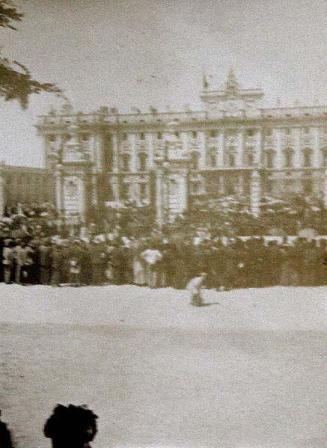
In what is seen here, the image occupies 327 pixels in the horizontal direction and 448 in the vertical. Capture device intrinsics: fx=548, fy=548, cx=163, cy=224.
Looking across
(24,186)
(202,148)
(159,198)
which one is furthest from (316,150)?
(24,186)

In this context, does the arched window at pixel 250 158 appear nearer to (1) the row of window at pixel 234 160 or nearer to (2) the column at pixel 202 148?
(1) the row of window at pixel 234 160

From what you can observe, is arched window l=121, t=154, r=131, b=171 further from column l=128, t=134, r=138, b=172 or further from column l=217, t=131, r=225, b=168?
column l=217, t=131, r=225, b=168

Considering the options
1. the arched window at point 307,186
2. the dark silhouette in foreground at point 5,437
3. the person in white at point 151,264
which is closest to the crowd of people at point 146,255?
the person in white at point 151,264

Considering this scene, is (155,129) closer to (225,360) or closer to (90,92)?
(90,92)

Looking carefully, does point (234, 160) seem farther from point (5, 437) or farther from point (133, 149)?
point (5, 437)

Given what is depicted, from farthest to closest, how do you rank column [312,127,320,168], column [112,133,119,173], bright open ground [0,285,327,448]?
column [112,133,119,173]
column [312,127,320,168]
bright open ground [0,285,327,448]

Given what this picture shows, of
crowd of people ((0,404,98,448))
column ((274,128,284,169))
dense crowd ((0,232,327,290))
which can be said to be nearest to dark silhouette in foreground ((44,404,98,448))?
crowd of people ((0,404,98,448))
